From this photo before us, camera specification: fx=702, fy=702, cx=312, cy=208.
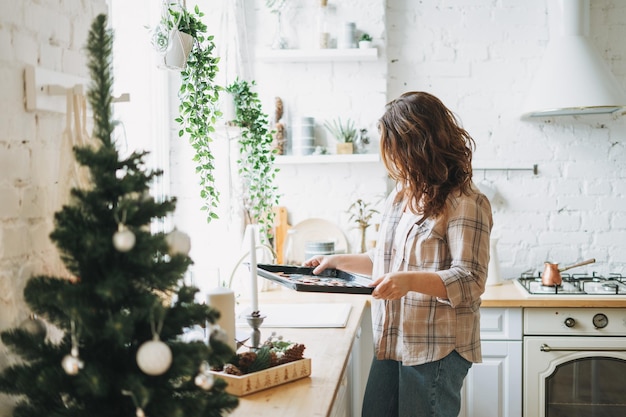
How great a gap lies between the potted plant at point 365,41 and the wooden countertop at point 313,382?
1388 mm

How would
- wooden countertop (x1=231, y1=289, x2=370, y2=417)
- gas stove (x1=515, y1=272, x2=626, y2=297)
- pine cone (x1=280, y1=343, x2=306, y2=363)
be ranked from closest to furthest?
1. wooden countertop (x1=231, y1=289, x2=370, y2=417)
2. pine cone (x1=280, y1=343, x2=306, y2=363)
3. gas stove (x1=515, y1=272, x2=626, y2=297)

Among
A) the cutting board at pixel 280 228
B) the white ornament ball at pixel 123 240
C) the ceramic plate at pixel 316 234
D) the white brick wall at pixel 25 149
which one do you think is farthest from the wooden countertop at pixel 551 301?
the white ornament ball at pixel 123 240

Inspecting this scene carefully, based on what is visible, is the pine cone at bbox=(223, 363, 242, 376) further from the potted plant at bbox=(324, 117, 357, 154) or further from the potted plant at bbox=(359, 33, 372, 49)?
the potted plant at bbox=(359, 33, 372, 49)

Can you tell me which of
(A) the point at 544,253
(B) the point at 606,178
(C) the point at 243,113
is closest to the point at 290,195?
(C) the point at 243,113

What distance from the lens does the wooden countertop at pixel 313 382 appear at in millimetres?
1617

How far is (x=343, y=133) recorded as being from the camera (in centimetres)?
355

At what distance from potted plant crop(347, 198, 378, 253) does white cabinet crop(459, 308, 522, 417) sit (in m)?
0.74

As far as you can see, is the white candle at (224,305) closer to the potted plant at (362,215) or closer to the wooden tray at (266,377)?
the wooden tray at (266,377)

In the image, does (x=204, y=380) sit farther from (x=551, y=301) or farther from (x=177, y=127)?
(x=551, y=301)

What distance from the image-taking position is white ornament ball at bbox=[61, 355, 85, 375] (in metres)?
1.07

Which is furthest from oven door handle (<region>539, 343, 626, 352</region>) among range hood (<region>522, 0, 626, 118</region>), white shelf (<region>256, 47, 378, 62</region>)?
white shelf (<region>256, 47, 378, 62</region>)

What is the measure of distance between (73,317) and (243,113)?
2.04 meters

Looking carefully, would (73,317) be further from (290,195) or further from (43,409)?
(290,195)

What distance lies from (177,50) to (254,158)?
927 millimetres
